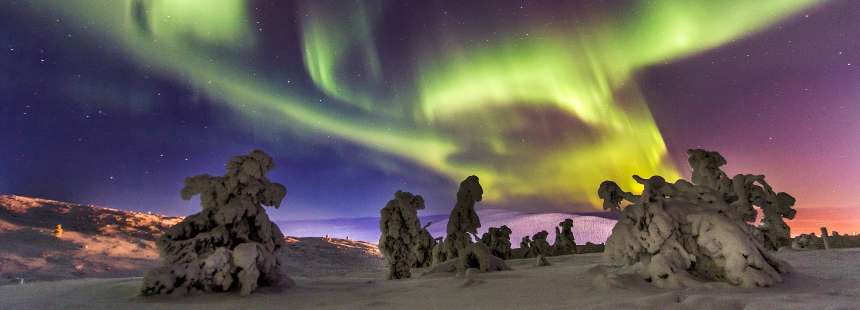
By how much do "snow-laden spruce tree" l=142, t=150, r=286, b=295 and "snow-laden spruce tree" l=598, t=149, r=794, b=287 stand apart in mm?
7093

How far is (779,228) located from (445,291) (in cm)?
1654

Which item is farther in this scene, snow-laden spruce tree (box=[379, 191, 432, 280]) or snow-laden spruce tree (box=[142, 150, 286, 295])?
snow-laden spruce tree (box=[379, 191, 432, 280])

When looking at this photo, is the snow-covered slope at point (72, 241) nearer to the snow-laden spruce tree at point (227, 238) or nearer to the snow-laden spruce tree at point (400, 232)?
the snow-laden spruce tree at point (227, 238)

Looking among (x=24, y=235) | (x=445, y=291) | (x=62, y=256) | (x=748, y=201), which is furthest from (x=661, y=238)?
(x=24, y=235)

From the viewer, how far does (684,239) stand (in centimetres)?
721

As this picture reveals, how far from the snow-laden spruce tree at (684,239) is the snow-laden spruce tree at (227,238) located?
7.09 m

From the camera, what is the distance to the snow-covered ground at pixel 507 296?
15.6 ft

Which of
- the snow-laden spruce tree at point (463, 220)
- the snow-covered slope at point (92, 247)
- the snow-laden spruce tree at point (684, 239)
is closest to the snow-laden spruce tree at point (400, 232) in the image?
the snow-laden spruce tree at point (463, 220)

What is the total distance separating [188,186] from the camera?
9859 mm

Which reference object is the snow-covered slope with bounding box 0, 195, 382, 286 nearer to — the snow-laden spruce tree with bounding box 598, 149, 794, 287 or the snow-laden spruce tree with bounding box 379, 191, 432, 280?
the snow-laden spruce tree with bounding box 379, 191, 432, 280

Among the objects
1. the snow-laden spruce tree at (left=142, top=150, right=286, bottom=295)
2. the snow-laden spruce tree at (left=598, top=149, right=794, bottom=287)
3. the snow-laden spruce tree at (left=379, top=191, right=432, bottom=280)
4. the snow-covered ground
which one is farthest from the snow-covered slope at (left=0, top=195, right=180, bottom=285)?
the snow-laden spruce tree at (left=598, top=149, right=794, bottom=287)

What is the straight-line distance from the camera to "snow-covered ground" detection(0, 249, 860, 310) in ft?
15.6

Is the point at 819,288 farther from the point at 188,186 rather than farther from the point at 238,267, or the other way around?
the point at 188,186

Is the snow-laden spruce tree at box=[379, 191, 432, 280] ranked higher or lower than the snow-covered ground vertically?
higher
